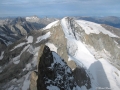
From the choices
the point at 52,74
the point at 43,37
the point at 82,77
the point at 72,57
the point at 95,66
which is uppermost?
the point at 52,74

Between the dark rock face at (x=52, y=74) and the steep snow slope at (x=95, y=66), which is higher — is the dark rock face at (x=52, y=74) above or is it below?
above

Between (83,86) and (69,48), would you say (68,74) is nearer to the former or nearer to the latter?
(83,86)

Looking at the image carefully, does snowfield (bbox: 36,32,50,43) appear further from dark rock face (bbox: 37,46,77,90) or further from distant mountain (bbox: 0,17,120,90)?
dark rock face (bbox: 37,46,77,90)

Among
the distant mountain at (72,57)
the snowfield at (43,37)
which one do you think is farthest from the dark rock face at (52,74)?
the snowfield at (43,37)

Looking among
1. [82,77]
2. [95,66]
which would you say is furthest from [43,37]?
[82,77]

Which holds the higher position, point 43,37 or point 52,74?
point 52,74

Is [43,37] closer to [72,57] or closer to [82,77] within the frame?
[72,57]

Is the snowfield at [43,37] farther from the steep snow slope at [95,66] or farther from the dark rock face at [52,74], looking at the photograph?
the dark rock face at [52,74]
